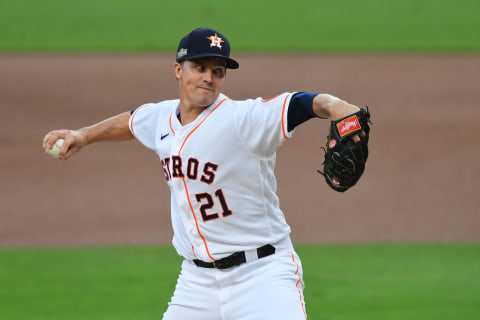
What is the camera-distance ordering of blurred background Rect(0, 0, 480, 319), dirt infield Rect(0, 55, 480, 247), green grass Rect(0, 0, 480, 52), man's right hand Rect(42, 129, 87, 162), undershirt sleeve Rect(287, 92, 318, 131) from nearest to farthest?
undershirt sleeve Rect(287, 92, 318, 131), man's right hand Rect(42, 129, 87, 162), blurred background Rect(0, 0, 480, 319), dirt infield Rect(0, 55, 480, 247), green grass Rect(0, 0, 480, 52)

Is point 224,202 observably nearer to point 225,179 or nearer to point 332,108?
point 225,179

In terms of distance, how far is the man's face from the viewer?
3.61 m

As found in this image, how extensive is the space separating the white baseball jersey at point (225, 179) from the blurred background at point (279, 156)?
2.52 meters

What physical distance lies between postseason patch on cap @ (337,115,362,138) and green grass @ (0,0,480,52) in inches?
439

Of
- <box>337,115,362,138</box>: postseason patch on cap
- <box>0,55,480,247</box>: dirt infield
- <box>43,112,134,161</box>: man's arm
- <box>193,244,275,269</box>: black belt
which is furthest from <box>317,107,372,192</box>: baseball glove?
<box>0,55,480,247</box>: dirt infield

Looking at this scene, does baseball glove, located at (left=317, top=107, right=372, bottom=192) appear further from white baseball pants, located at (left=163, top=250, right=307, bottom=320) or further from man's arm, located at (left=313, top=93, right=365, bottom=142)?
white baseball pants, located at (left=163, top=250, right=307, bottom=320)

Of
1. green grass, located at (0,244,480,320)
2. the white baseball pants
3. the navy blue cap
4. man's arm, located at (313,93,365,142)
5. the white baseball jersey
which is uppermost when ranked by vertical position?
the navy blue cap

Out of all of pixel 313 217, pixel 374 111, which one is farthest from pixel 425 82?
pixel 313 217

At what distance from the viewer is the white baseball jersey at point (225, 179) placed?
11.4ft

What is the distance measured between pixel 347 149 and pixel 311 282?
408 centimetres

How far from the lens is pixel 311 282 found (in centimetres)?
691

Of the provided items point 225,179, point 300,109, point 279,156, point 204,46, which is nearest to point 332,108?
point 300,109

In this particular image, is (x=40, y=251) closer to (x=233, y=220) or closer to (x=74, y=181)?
(x=74, y=181)

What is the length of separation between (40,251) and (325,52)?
294 inches
